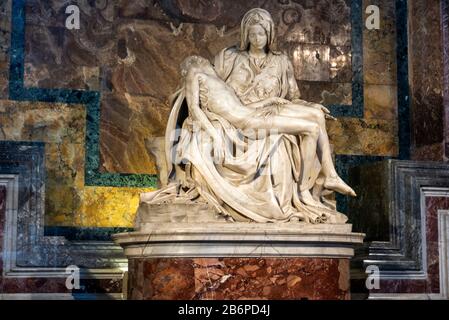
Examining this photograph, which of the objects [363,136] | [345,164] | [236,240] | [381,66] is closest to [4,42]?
[236,240]

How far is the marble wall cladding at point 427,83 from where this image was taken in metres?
10.6

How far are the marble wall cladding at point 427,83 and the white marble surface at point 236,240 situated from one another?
8.21 feet

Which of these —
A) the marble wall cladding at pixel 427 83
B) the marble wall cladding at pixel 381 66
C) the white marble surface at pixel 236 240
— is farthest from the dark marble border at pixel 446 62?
the white marble surface at pixel 236 240

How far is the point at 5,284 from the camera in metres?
9.01

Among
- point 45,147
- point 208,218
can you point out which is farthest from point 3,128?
point 208,218

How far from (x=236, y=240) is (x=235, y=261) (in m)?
0.16

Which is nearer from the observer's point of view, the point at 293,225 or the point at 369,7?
the point at 293,225

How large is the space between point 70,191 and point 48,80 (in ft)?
3.35

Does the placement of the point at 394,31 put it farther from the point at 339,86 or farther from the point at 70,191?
the point at 70,191

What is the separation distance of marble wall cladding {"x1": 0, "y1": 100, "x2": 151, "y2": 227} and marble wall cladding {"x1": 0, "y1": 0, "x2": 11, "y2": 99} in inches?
5.6

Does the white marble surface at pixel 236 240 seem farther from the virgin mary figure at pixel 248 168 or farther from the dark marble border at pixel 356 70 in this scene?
the dark marble border at pixel 356 70

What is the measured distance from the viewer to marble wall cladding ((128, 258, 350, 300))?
825cm

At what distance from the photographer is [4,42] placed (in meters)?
9.95

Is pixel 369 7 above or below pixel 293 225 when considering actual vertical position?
above
